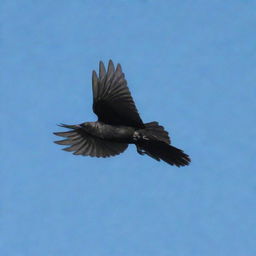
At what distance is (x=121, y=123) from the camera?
17.0m

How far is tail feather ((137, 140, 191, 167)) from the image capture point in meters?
16.9

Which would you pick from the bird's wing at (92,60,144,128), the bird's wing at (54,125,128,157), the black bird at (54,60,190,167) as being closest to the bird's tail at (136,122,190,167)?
the black bird at (54,60,190,167)

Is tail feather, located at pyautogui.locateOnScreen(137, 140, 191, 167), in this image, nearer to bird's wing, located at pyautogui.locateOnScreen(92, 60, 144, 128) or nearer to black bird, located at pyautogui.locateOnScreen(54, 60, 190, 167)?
black bird, located at pyautogui.locateOnScreen(54, 60, 190, 167)

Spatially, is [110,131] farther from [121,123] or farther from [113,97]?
[113,97]

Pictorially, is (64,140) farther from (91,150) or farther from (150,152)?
(150,152)

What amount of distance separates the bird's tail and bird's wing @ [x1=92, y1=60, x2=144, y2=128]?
211mm

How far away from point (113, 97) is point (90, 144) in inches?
44.6

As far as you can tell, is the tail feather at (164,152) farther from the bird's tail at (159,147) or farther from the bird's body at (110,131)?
the bird's body at (110,131)

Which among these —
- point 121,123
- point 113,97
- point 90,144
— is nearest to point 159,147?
point 121,123

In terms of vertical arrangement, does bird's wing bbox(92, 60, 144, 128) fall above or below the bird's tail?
above

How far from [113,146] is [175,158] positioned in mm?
1265

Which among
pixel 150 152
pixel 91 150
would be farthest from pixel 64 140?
pixel 150 152

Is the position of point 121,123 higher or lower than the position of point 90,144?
higher

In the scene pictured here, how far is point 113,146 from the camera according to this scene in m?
17.6
